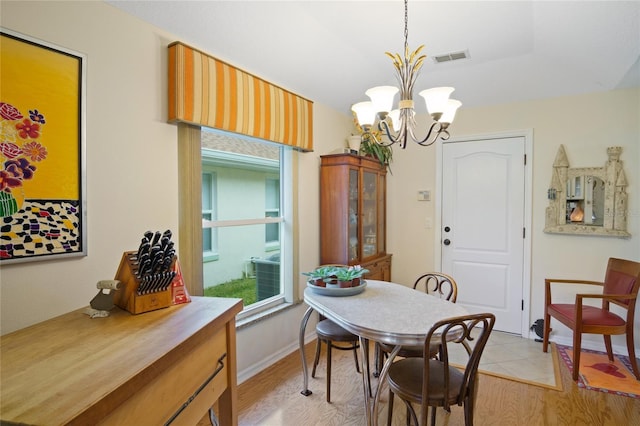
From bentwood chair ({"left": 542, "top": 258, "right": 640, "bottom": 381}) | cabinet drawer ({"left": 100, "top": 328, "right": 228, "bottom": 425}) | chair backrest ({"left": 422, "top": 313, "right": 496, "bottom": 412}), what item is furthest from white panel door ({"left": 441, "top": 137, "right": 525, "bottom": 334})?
cabinet drawer ({"left": 100, "top": 328, "right": 228, "bottom": 425})

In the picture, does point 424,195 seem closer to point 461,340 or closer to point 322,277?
point 322,277

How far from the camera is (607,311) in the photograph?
2867 millimetres

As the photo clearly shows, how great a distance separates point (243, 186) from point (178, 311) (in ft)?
5.35

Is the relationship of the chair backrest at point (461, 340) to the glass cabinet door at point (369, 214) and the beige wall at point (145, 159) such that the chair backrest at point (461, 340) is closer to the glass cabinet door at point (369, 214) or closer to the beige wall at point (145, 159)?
the beige wall at point (145, 159)

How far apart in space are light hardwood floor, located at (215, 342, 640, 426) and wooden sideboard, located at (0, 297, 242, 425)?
2.78 feet

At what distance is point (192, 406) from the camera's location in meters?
1.17

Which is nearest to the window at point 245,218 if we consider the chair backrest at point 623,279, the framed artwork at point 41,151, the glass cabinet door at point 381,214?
the framed artwork at point 41,151

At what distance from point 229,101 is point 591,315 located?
3.33 m

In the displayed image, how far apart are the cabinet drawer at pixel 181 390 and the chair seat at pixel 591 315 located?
2.84 m

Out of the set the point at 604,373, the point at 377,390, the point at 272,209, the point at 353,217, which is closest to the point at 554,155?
the point at 604,373

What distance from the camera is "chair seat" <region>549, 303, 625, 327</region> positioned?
2670 millimetres

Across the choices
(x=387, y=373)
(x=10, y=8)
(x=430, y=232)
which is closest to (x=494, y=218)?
(x=430, y=232)

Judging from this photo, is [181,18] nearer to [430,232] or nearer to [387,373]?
[387,373]

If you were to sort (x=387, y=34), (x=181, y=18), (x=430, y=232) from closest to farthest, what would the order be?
1. (x=181, y=18)
2. (x=387, y=34)
3. (x=430, y=232)
